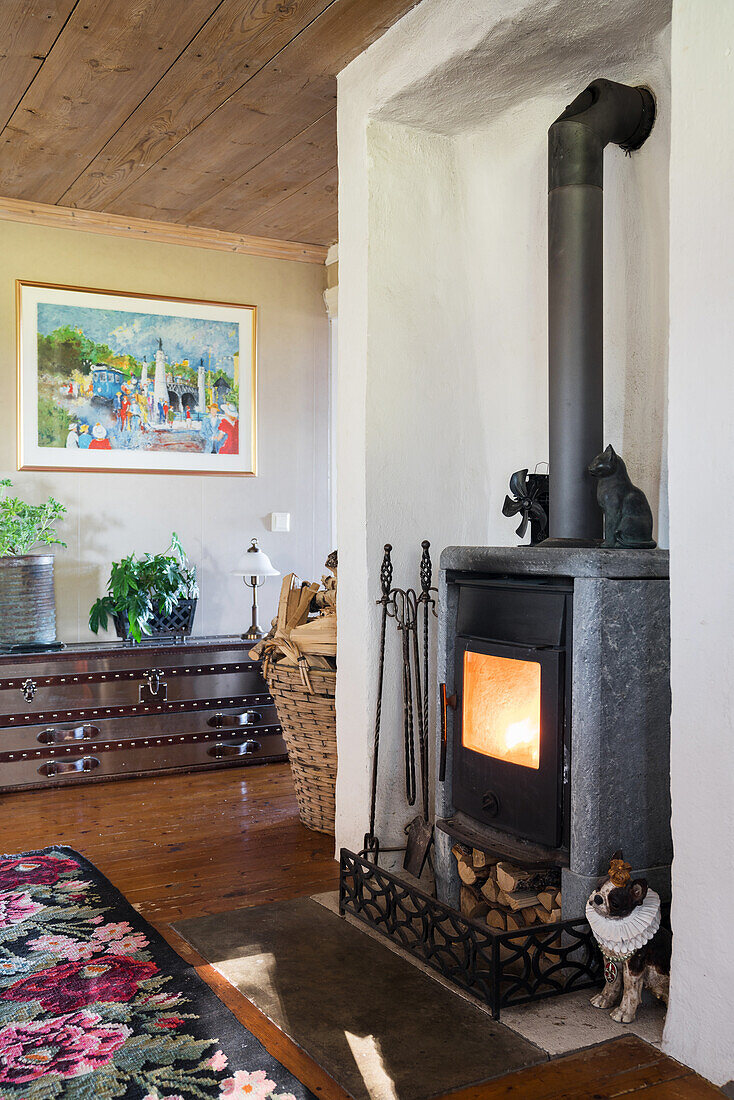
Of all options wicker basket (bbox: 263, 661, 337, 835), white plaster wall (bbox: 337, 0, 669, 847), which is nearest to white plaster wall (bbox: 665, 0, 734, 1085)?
white plaster wall (bbox: 337, 0, 669, 847)

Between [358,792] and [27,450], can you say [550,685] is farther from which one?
[27,450]

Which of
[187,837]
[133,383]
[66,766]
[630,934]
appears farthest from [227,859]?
[133,383]

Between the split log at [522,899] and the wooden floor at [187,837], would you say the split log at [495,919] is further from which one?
the wooden floor at [187,837]

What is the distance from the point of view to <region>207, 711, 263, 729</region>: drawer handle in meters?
4.14

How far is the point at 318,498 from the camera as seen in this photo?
4953 mm

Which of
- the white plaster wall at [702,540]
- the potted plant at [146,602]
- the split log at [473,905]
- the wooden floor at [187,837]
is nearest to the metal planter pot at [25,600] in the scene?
the potted plant at [146,602]

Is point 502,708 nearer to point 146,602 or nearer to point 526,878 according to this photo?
point 526,878

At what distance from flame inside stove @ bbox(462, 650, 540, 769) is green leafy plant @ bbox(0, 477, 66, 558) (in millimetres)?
2312

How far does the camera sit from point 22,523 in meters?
3.98

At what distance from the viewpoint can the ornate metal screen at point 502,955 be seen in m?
1.99

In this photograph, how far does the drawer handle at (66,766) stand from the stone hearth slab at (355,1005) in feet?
5.17

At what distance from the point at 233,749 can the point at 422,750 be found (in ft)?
5.12

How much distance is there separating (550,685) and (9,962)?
4.59ft

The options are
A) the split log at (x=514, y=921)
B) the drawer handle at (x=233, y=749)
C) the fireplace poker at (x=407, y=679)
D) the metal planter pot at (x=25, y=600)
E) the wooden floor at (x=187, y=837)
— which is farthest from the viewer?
the drawer handle at (x=233, y=749)
